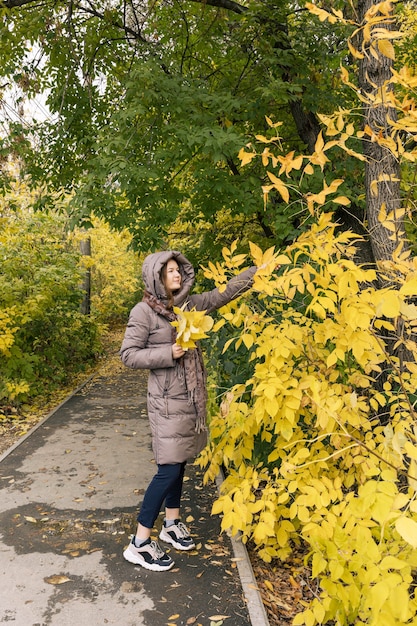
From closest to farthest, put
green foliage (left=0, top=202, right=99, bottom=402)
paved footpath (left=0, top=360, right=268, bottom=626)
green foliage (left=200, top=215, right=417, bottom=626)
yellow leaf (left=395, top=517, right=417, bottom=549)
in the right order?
yellow leaf (left=395, top=517, right=417, bottom=549)
green foliage (left=200, top=215, right=417, bottom=626)
paved footpath (left=0, top=360, right=268, bottom=626)
green foliage (left=0, top=202, right=99, bottom=402)

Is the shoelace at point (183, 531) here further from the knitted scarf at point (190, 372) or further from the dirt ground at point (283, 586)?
the knitted scarf at point (190, 372)

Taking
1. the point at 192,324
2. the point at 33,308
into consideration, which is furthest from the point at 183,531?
the point at 33,308

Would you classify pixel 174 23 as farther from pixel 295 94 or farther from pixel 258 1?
pixel 295 94

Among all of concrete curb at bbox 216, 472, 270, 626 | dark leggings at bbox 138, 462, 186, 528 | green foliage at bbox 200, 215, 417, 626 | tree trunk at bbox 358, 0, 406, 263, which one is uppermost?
tree trunk at bbox 358, 0, 406, 263

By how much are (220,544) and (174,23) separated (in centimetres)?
680

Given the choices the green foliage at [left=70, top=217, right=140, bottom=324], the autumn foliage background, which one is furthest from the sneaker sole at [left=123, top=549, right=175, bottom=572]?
the green foliage at [left=70, top=217, right=140, bottom=324]

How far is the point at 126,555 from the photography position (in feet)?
11.5

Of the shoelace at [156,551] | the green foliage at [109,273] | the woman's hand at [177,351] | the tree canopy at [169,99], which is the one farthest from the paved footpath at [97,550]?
the green foliage at [109,273]

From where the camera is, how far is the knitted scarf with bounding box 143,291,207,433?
3385mm

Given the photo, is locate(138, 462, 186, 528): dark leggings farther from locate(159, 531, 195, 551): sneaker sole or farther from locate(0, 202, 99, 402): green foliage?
locate(0, 202, 99, 402): green foliage

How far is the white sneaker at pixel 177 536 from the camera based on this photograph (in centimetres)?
368

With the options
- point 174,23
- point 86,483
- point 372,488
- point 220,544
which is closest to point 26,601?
point 220,544

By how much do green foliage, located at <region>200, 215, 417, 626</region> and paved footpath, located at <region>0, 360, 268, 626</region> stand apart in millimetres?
464

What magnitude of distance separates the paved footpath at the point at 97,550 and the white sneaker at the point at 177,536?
56 millimetres
